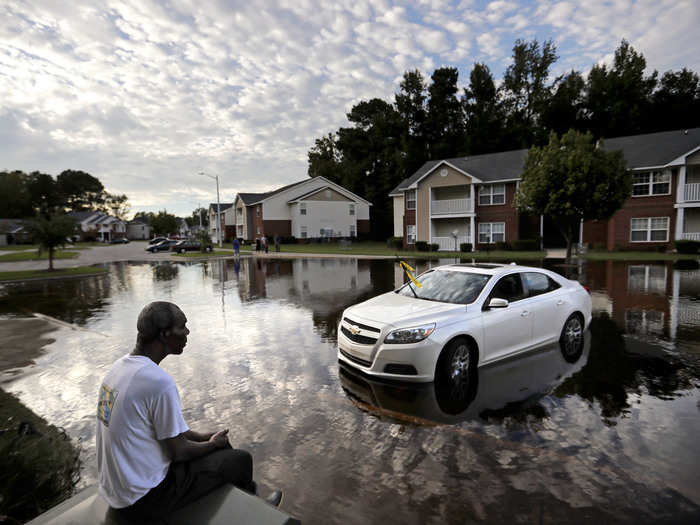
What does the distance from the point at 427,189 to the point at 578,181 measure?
59.5ft

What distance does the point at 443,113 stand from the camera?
216ft

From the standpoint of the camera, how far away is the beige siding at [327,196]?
186ft

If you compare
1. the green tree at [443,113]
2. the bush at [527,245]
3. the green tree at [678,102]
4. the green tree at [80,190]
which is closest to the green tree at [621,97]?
the green tree at [678,102]

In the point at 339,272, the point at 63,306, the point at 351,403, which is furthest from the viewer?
the point at 339,272

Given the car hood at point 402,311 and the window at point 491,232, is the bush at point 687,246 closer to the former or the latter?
the window at point 491,232

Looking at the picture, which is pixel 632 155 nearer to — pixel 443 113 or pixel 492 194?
pixel 492 194

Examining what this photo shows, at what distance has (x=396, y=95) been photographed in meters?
66.4

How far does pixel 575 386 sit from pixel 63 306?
13916mm

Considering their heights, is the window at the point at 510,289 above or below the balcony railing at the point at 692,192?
below

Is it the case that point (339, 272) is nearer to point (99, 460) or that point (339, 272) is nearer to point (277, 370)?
point (277, 370)

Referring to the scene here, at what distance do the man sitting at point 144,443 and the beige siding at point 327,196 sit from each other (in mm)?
54559

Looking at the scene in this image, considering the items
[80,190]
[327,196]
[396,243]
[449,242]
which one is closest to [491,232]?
[449,242]

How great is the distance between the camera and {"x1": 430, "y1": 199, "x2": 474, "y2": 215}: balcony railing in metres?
38.2

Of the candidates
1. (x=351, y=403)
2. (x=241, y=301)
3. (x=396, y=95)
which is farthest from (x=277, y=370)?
(x=396, y=95)
